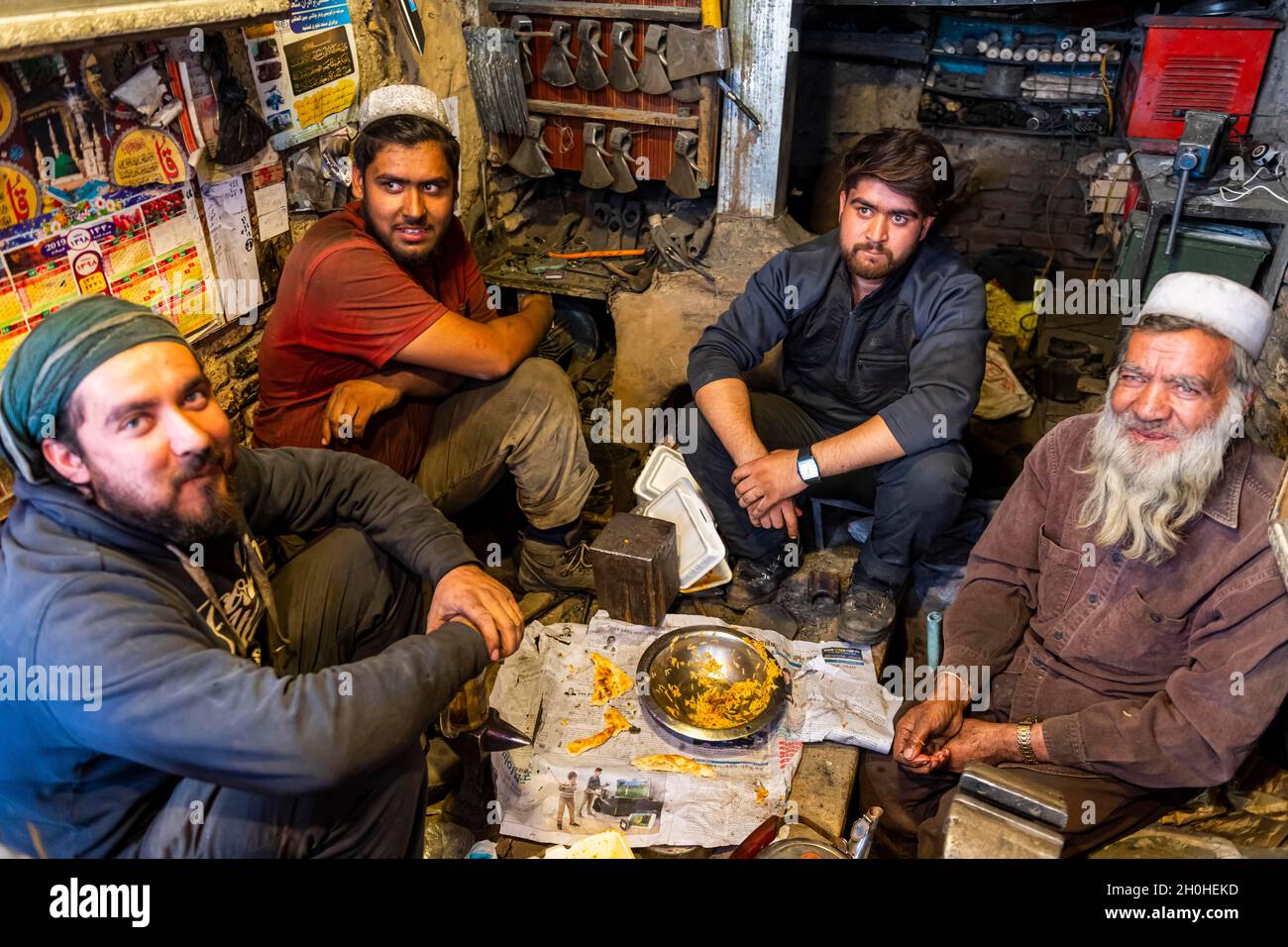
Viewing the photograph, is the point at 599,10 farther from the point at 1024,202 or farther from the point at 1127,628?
the point at 1127,628

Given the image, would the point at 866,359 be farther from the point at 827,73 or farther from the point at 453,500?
the point at 827,73

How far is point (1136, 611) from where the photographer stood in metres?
2.42

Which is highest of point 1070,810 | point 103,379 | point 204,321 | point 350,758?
point 103,379

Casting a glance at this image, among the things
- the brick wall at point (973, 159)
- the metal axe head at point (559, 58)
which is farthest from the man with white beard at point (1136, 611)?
the brick wall at point (973, 159)

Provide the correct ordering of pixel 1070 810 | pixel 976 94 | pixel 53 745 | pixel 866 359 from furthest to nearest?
pixel 976 94
pixel 866 359
pixel 1070 810
pixel 53 745

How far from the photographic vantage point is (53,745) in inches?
70.3

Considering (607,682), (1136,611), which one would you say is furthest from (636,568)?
(1136,611)

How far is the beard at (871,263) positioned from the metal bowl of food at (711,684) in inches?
55.0

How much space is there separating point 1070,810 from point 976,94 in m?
5.36

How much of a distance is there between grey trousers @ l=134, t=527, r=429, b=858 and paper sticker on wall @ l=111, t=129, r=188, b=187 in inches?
52.0

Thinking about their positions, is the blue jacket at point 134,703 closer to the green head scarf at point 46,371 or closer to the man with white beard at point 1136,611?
the green head scarf at point 46,371

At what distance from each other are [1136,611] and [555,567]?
2113 millimetres

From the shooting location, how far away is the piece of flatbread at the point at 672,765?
2.72m
